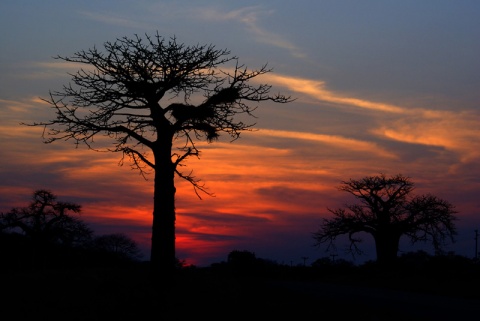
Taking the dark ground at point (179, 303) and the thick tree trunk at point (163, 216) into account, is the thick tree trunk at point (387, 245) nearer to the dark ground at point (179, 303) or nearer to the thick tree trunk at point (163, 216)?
the dark ground at point (179, 303)

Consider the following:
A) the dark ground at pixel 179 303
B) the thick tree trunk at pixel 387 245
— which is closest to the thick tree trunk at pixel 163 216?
the dark ground at pixel 179 303

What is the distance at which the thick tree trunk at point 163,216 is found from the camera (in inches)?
846

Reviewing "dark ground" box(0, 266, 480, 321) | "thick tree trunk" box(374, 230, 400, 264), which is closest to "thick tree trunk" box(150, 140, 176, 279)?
"dark ground" box(0, 266, 480, 321)

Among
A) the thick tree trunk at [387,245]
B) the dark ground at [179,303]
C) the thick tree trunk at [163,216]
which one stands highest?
the thick tree trunk at [387,245]

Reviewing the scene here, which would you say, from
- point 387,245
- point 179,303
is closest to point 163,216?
point 179,303

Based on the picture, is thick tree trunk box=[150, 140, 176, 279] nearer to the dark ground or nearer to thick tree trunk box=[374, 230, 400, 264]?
the dark ground

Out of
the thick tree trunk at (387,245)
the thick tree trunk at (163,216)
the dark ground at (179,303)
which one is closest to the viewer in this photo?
the dark ground at (179,303)

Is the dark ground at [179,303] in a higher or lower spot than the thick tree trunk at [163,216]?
lower

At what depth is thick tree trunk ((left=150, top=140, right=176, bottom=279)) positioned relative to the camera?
21.5m

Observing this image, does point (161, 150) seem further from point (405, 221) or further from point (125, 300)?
point (405, 221)

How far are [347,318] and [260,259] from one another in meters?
33.4

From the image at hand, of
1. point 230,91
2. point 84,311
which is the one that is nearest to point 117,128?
point 230,91

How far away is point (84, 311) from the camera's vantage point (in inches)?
518

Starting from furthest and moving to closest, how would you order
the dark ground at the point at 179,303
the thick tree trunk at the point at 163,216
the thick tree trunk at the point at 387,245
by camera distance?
the thick tree trunk at the point at 387,245
the thick tree trunk at the point at 163,216
the dark ground at the point at 179,303
